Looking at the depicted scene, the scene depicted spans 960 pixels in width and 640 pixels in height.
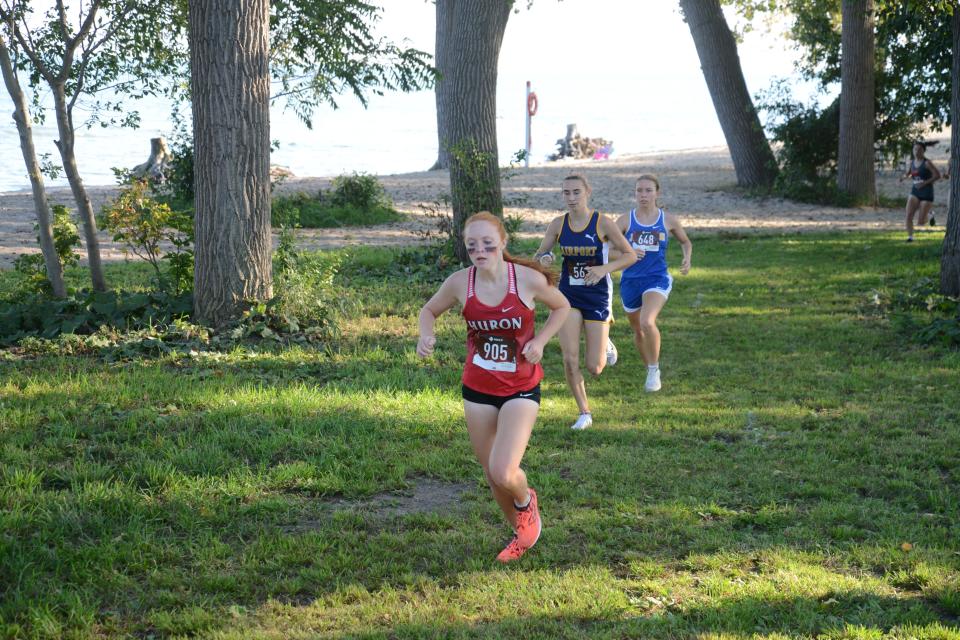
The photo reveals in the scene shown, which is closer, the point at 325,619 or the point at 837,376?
the point at 325,619

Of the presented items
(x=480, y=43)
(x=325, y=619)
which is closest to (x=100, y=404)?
(x=325, y=619)

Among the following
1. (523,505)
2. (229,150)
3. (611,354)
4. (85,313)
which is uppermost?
(229,150)

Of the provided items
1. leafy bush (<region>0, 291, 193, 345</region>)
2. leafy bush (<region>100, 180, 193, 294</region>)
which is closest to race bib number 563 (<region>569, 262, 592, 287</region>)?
leafy bush (<region>0, 291, 193, 345</region>)

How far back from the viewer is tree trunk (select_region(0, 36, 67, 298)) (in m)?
9.32

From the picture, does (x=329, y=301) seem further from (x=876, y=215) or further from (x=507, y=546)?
(x=876, y=215)

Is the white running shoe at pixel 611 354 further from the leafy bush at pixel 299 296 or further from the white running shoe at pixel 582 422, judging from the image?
the leafy bush at pixel 299 296

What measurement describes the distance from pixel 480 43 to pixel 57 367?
799 cm

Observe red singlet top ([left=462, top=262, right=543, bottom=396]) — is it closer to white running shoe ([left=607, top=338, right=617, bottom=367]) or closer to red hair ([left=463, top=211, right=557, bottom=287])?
red hair ([left=463, top=211, right=557, bottom=287])

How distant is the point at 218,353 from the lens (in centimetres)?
873

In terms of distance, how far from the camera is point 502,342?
201 inches

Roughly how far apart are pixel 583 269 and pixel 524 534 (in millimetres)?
3078

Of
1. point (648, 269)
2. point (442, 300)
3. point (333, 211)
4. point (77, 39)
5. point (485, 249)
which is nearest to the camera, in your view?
point (485, 249)

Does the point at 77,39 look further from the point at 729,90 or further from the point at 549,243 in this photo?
the point at 729,90

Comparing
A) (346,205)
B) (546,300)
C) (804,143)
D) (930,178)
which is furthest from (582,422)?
(804,143)
